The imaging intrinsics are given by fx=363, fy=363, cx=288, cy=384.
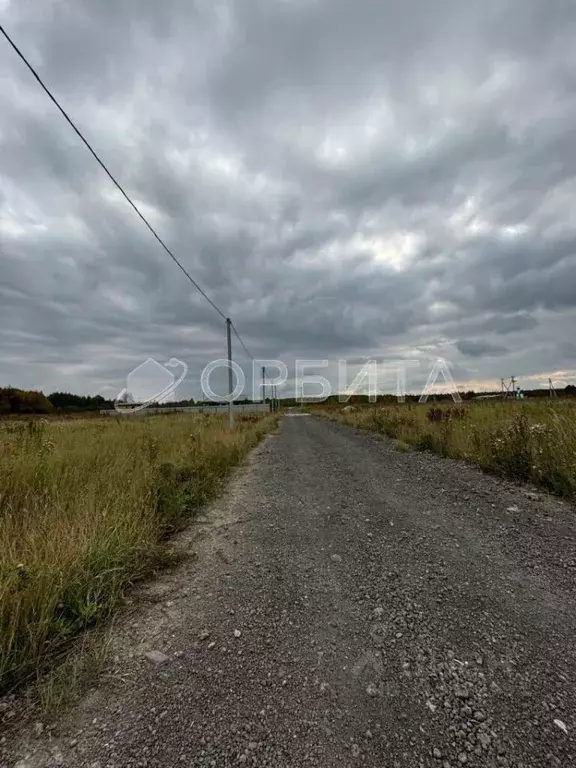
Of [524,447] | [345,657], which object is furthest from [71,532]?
[524,447]

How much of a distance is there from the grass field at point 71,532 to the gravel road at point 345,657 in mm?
325

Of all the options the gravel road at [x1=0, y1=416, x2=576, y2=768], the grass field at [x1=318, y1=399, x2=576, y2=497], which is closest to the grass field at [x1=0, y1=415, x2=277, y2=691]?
the gravel road at [x1=0, y1=416, x2=576, y2=768]

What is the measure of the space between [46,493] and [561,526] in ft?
19.0

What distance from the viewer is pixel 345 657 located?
204 centimetres

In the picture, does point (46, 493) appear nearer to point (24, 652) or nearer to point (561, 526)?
point (24, 652)

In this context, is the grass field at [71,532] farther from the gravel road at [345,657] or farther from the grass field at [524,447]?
the grass field at [524,447]

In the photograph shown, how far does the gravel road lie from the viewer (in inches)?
59.2

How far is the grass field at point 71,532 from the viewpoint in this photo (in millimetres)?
2195

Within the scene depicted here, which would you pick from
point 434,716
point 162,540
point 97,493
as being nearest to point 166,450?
point 97,493

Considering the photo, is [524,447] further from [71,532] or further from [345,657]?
[71,532]

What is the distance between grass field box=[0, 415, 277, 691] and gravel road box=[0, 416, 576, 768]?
0.33m

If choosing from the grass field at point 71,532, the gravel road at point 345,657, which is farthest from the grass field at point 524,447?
the grass field at point 71,532

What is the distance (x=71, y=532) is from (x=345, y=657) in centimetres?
236

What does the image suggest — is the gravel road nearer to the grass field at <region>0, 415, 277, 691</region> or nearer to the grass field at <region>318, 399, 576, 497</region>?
the grass field at <region>0, 415, 277, 691</region>
